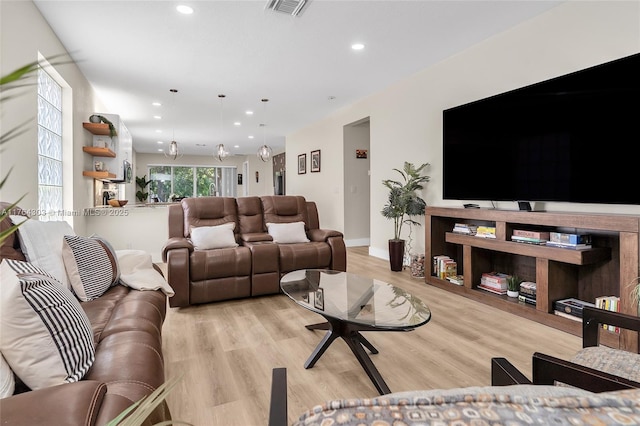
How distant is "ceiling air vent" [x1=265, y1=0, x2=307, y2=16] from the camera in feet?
9.00

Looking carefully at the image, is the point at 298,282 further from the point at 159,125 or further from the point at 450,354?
the point at 159,125

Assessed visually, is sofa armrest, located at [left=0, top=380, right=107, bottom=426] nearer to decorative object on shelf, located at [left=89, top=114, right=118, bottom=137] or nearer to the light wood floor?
the light wood floor

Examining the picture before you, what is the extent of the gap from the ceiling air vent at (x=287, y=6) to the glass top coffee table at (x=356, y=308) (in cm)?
217

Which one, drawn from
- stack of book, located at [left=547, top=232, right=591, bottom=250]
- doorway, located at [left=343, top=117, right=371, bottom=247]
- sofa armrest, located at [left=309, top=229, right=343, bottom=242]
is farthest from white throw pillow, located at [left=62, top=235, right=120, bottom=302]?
doorway, located at [left=343, top=117, right=371, bottom=247]

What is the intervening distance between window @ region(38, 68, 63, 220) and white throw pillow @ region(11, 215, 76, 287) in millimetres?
1512

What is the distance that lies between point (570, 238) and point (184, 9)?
3.52 meters

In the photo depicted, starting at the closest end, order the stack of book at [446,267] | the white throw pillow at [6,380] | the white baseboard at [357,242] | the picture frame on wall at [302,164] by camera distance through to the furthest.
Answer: the white throw pillow at [6,380]
the stack of book at [446,267]
the white baseboard at [357,242]
the picture frame on wall at [302,164]

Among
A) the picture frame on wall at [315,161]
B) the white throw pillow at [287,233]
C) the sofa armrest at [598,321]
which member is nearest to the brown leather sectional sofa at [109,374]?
the sofa armrest at [598,321]

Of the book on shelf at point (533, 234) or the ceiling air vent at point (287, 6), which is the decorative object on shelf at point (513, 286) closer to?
the book on shelf at point (533, 234)

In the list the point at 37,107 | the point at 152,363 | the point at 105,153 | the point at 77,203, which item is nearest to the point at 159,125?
the point at 105,153

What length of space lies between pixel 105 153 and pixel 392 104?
12.9 feet

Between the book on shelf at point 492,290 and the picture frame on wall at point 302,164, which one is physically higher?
the picture frame on wall at point 302,164

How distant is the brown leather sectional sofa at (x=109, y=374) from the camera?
783 millimetres

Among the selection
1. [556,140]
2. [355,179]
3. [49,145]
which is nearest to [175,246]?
[49,145]
